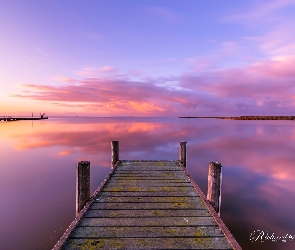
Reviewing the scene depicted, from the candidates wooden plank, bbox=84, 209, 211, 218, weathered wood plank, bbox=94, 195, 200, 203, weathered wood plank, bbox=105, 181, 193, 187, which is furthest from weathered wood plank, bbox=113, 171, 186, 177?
wooden plank, bbox=84, 209, 211, 218

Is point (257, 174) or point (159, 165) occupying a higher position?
point (159, 165)

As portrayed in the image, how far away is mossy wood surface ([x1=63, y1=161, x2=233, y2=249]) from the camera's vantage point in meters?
3.63

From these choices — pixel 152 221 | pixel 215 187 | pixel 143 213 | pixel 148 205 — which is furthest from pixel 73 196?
pixel 215 187

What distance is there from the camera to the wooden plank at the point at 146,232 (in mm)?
3821

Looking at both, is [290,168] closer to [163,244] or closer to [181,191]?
[181,191]

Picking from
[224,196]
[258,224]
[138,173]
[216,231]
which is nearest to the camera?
[216,231]

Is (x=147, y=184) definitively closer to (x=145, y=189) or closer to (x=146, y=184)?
(x=146, y=184)

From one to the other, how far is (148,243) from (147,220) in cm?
76

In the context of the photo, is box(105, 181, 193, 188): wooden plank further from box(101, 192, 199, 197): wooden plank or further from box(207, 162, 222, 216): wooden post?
box(207, 162, 222, 216): wooden post

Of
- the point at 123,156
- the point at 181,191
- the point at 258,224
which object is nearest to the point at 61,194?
the point at 181,191

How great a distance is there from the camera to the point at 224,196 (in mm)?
10047

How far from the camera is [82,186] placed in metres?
5.46

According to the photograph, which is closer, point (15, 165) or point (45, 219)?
point (45, 219)

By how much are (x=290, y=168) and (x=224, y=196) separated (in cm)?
910
